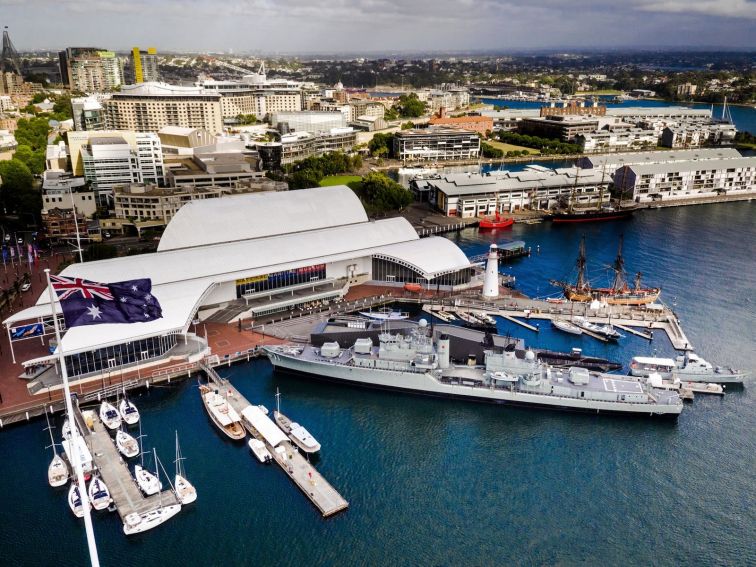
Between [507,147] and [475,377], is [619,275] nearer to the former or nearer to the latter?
[475,377]

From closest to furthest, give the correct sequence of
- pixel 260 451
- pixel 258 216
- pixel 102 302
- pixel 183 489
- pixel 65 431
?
1. pixel 102 302
2. pixel 183 489
3. pixel 65 431
4. pixel 260 451
5. pixel 258 216

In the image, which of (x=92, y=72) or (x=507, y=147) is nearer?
(x=507, y=147)

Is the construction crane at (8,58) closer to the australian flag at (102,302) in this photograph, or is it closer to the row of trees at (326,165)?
the row of trees at (326,165)

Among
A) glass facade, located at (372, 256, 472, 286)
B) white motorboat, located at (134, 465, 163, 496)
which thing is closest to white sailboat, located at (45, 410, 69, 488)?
white motorboat, located at (134, 465, 163, 496)

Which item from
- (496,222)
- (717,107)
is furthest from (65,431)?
(717,107)

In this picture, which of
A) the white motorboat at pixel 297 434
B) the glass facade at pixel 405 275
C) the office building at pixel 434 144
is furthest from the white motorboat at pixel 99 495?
the office building at pixel 434 144
